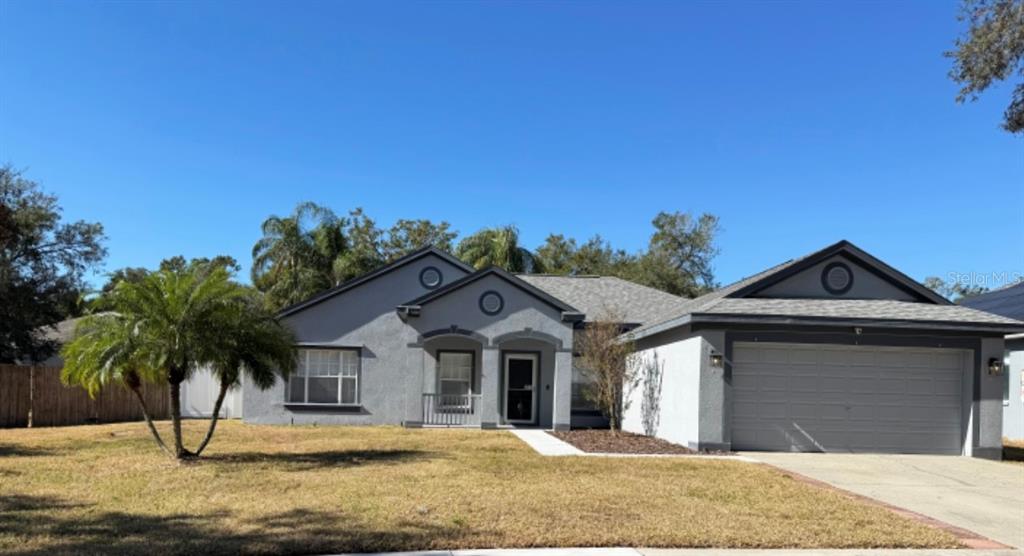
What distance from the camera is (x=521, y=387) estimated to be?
2186 cm

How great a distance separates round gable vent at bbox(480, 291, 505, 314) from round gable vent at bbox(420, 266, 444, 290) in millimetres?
2408

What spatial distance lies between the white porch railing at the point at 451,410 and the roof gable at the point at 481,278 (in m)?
2.57

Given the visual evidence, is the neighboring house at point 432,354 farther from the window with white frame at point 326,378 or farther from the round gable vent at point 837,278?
the round gable vent at point 837,278

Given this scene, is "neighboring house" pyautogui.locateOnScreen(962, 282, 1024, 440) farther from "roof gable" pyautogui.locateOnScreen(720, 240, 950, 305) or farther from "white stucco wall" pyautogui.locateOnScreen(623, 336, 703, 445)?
"white stucco wall" pyautogui.locateOnScreen(623, 336, 703, 445)

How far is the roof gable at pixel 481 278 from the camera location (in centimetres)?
2042

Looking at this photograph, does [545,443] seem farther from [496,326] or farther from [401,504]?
[401,504]

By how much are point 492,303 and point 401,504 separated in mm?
11855

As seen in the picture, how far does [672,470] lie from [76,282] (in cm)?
2674

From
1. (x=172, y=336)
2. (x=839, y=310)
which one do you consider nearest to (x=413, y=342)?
(x=172, y=336)

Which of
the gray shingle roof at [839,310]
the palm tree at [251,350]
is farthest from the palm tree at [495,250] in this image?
the palm tree at [251,350]

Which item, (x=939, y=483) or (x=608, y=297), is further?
(x=608, y=297)

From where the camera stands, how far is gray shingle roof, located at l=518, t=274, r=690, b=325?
940 inches

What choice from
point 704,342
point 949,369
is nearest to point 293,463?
point 704,342

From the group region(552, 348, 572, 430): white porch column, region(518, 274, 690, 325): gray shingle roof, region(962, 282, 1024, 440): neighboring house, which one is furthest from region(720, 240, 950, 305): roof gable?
region(962, 282, 1024, 440): neighboring house
